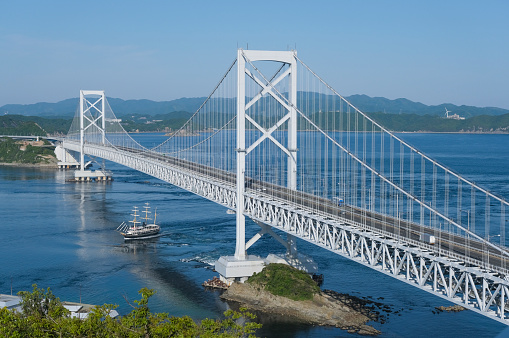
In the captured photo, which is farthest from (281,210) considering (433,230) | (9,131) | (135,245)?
(9,131)

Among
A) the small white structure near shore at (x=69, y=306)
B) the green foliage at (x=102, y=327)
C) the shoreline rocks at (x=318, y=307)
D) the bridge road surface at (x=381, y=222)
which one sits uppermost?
the bridge road surface at (x=381, y=222)

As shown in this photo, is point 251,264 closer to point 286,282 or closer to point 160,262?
point 286,282

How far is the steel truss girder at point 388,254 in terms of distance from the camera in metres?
17.0

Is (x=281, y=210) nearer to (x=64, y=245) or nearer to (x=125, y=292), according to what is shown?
(x=125, y=292)

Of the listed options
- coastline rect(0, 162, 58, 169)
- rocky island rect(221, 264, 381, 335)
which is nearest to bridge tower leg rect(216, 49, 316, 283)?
rocky island rect(221, 264, 381, 335)

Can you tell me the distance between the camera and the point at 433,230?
23.2 meters

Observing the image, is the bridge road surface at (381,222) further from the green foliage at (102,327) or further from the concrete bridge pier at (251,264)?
the green foliage at (102,327)

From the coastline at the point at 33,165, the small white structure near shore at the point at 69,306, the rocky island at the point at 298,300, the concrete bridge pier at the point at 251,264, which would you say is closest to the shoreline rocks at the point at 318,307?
the rocky island at the point at 298,300

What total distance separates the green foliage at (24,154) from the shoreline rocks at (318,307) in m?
70.8

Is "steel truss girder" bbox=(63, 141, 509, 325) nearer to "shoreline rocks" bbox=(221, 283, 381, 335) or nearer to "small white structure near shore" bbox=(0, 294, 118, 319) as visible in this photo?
"shoreline rocks" bbox=(221, 283, 381, 335)

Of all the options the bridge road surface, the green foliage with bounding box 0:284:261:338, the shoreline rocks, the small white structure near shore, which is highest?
the bridge road surface

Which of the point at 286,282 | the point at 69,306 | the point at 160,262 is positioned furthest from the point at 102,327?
the point at 160,262

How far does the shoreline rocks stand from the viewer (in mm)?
23672

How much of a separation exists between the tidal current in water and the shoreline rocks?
55cm
